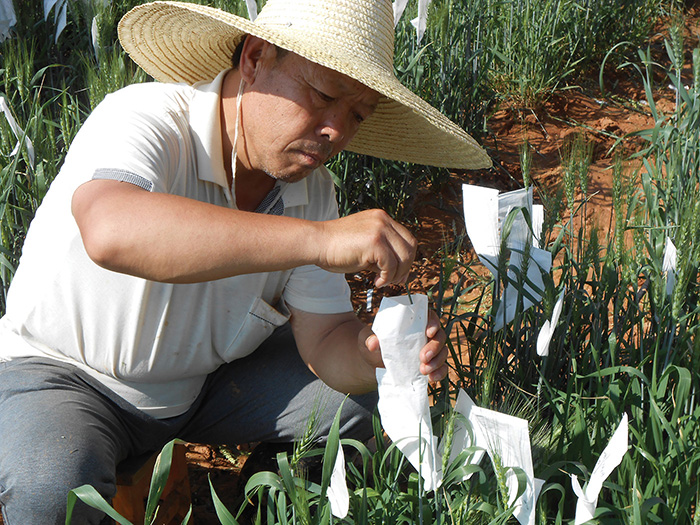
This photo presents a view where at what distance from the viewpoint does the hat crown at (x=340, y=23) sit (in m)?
1.41

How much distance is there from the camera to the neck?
152 centimetres

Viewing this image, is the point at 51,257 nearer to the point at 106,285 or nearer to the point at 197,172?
the point at 106,285

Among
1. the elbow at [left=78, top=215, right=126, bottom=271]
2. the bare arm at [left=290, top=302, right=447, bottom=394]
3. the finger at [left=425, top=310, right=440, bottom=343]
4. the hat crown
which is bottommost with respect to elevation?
the bare arm at [left=290, top=302, right=447, bottom=394]

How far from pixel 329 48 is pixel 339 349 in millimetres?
628

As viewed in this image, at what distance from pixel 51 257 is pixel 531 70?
2.72 meters

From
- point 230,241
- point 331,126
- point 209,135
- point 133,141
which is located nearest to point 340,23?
point 331,126

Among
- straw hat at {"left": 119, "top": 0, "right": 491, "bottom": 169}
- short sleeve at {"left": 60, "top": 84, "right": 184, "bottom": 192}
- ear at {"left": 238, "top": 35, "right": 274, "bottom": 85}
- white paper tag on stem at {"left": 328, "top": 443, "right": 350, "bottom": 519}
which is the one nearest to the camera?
white paper tag on stem at {"left": 328, "top": 443, "right": 350, "bottom": 519}

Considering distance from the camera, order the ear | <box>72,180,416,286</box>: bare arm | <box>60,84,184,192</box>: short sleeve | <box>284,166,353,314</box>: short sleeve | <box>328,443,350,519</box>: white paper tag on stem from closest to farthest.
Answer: <box>328,443,350,519</box>: white paper tag on stem, <box>72,180,416,286</box>: bare arm, <box>60,84,184,192</box>: short sleeve, the ear, <box>284,166,353,314</box>: short sleeve

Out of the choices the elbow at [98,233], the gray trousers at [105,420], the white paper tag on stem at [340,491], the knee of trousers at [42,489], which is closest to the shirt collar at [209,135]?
the elbow at [98,233]

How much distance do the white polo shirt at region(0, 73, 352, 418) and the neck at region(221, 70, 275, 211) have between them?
0.03 metres

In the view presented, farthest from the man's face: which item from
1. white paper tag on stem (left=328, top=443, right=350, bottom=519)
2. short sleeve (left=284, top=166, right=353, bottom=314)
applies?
white paper tag on stem (left=328, top=443, right=350, bottom=519)

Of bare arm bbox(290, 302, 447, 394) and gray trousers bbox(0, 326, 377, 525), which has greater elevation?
bare arm bbox(290, 302, 447, 394)

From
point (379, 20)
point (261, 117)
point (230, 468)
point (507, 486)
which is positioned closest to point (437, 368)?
→ point (507, 486)

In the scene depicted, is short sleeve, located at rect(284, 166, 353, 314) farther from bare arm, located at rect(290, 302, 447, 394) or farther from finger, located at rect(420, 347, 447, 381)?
finger, located at rect(420, 347, 447, 381)
